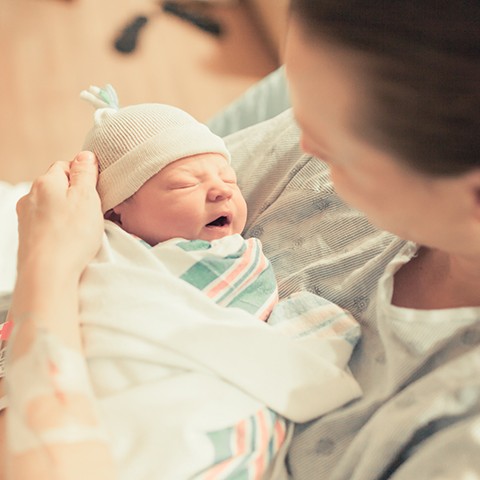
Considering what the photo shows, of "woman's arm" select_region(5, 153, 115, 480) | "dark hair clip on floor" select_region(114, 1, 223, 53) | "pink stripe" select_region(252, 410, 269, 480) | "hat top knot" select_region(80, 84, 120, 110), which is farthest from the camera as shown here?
"dark hair clip on floor" select_region(114, 1, 223, 53)

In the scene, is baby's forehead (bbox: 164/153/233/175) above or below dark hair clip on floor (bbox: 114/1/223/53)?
above

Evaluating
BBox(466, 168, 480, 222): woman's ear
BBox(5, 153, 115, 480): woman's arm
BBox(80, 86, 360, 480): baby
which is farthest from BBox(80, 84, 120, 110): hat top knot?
BBox(466, 168, 480, 222): woman's ear

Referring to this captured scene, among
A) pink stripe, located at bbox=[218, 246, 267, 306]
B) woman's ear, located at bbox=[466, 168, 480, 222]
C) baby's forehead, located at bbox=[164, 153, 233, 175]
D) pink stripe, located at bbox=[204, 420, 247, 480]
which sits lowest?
pink stripe, located at bbox=[204, 420, 247, 480]

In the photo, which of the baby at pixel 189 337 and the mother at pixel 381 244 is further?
the baby at pixel 189 337

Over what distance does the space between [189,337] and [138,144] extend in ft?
1.12

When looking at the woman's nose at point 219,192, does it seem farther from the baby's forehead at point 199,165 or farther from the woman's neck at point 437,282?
the woman's neck at point 437,282

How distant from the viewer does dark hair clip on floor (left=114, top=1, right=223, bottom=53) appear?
289 cm

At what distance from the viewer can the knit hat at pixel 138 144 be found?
0.98 m

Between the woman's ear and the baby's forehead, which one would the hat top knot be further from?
the woman's ear

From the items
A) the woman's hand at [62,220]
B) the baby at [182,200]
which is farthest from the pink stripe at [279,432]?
the woman's hand at [62,220]

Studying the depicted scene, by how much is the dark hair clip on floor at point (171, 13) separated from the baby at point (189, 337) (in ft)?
6.67

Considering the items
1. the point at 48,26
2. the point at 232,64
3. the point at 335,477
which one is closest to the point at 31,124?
the point at 48,26

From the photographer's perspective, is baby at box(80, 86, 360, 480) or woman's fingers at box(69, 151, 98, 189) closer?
baby at box(80, 86, 360, 480)

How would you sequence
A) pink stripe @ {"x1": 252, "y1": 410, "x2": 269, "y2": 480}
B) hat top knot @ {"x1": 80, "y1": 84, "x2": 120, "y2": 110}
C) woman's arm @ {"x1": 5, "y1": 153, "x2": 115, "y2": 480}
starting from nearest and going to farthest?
woman's arm @ {"x1": 5, "y1": 153, "x2": 115, "y2": 480}
pink stripe @ {"x1": 252, "y1": 410, "x2": 269, "y2": 480}
hat top knot @ {"x1": 80, "y1": 84, "x2": 120, "y2": 110}
